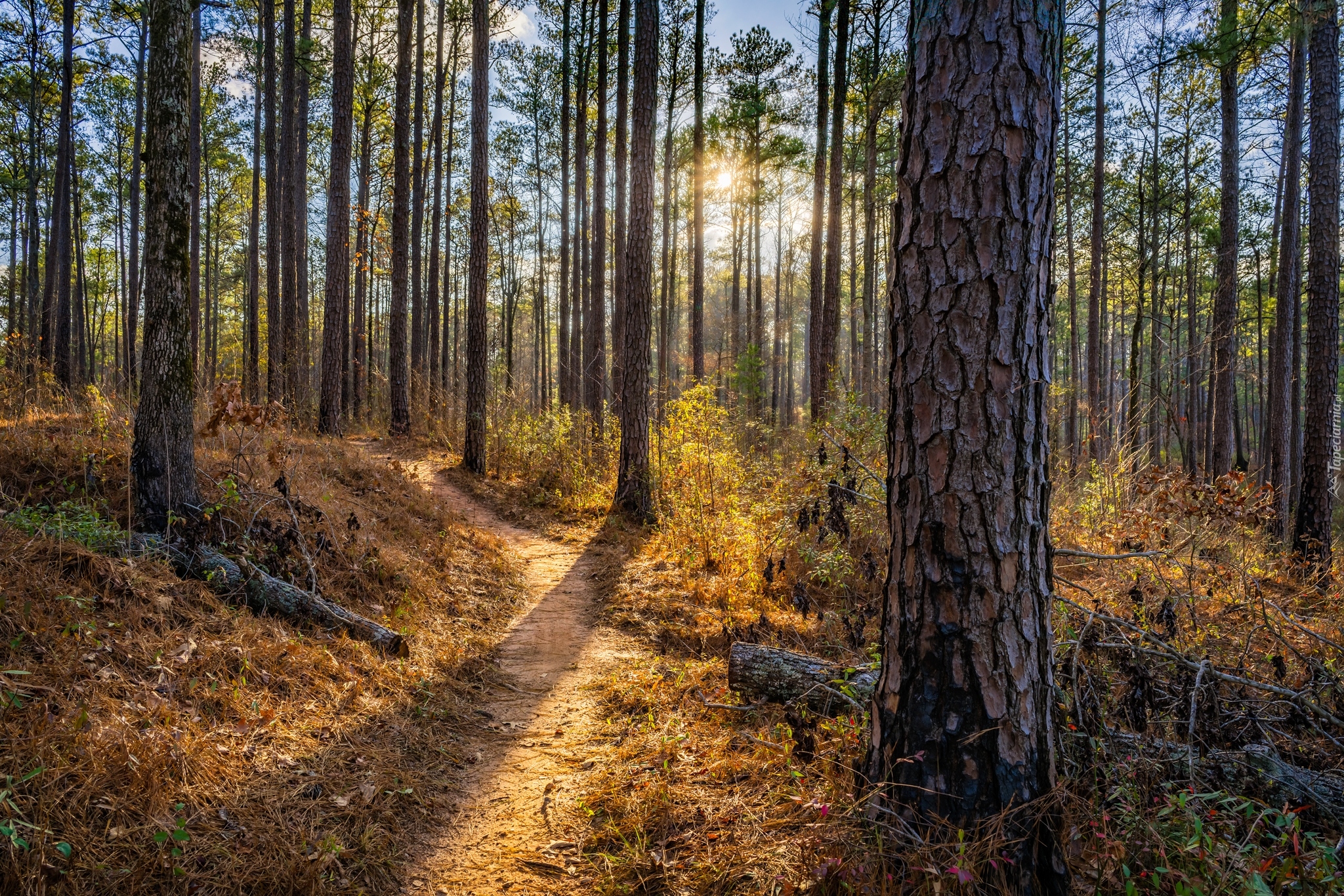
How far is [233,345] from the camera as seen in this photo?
2969cm

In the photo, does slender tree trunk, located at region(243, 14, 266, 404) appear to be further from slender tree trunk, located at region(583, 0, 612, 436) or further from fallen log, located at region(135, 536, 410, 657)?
fallen log, located at region(135, 536, 410, 657)

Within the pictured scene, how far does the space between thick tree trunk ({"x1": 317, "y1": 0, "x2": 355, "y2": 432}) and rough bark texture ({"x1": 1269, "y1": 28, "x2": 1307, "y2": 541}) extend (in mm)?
13479

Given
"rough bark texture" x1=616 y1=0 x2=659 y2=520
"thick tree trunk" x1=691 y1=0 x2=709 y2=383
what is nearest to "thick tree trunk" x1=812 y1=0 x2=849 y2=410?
"thick tree trunk" x1=691 y1=0 x2=709 y2=383

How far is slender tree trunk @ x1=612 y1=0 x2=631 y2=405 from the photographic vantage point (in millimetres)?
10891

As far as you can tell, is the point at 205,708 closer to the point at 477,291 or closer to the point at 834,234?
the point at 477,291

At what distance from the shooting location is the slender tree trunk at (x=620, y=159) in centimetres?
1089

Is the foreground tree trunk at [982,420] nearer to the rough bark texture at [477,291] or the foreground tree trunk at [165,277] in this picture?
the foreground tree trunk at [165,277]

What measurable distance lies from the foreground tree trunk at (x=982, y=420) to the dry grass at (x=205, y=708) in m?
2.03

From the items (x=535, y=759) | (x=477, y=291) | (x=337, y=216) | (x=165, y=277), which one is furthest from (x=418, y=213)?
(x=535, y=759)

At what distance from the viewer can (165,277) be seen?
3.71 metres

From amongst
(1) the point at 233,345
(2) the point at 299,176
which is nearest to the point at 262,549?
(2) the point at 299,176

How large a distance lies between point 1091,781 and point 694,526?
4.67 m

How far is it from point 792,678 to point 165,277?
4.53 metres

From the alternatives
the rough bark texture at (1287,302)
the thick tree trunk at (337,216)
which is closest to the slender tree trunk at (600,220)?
the thick tree trunk at (337,216)
